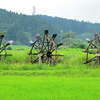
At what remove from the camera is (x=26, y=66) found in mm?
18047

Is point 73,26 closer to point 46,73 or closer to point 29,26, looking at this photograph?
point 29,26

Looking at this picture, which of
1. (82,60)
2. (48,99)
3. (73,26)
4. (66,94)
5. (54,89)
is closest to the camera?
(48,99)

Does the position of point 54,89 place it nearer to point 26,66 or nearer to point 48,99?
point 48,99

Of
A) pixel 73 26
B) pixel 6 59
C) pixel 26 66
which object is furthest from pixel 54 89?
pixel 73 26

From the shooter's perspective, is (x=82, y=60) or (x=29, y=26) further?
(x=29, y=26)

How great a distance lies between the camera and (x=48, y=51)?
2227 centimetres

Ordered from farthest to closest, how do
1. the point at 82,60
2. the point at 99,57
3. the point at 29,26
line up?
the point at 29,26
the point at 82,60
the point at 99,57

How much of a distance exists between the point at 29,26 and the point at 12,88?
90.5m

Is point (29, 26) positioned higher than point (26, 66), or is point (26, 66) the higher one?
point (29, 26)

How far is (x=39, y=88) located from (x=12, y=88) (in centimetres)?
A: 114

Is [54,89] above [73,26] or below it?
below

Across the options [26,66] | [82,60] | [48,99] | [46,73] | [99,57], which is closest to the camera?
[48,99]

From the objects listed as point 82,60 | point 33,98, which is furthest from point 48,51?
point 33,98

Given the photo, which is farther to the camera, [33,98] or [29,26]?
[29,26]
